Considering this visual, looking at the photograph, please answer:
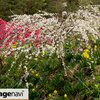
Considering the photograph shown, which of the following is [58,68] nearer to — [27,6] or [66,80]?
[66,80]

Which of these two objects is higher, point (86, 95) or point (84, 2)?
point (84, 2)

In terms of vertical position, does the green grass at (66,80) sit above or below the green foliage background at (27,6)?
below

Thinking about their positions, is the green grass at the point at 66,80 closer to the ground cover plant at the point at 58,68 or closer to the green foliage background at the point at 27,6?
the ground cover plant at the point at 58,68

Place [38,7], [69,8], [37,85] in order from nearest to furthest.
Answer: [37,85]
[69,8]
[38,7]

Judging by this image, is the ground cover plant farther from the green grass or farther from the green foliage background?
the green foliage background

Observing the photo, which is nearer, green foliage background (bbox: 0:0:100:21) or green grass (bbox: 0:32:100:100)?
green grass (bbox: 0:32:100:100)

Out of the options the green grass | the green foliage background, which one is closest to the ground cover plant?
the green grass

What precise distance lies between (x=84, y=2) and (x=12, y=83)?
20.7ft

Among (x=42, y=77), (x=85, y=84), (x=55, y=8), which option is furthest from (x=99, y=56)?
(x=55, y=8)

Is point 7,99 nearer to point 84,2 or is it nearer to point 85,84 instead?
point 85,84

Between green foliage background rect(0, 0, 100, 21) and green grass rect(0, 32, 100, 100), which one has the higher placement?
green foliage background rect(0, 0, 100, 21)

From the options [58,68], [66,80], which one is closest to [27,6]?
[58,68]

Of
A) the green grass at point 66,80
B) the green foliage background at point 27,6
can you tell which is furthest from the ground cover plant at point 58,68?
the green foliage background at point 27,6

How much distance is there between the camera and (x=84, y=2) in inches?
290
